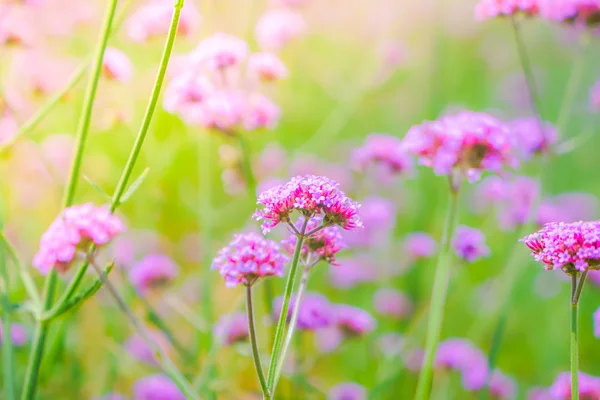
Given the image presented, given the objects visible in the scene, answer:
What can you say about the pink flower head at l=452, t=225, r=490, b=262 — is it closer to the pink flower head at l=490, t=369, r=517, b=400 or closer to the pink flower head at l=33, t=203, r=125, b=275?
the pink flower head at l=490, t=369, r=517, b=400

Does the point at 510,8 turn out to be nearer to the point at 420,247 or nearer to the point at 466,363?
the point at 420,247

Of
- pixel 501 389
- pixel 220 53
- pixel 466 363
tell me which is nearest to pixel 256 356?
pixel 220 53

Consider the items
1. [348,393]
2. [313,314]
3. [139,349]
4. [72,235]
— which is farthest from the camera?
[139,349]

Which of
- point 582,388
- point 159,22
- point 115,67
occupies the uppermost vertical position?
point 159,22

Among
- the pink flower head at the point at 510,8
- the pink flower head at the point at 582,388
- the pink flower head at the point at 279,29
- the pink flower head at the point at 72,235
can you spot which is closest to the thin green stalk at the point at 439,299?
the pink flower head at the point at 582,388

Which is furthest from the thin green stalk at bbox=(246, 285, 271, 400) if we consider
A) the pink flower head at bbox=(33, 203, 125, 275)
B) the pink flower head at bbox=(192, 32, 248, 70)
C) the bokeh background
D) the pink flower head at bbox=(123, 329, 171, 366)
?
the pink flower head at bbox=(123, 329, 171, 366)

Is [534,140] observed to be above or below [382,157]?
above
